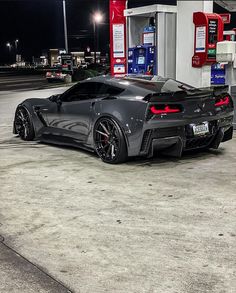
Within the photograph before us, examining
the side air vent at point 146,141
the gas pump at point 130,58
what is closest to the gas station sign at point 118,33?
the gas pump at point 130,58

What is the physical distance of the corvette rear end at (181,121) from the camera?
5965 millimetres

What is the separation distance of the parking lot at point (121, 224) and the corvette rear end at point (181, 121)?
319 millimetres

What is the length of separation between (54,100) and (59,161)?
4.83 feet

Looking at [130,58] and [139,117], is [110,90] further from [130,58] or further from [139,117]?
[130,58]

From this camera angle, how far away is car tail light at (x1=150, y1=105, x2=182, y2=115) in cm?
596

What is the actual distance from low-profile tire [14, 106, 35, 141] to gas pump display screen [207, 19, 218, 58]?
465cm

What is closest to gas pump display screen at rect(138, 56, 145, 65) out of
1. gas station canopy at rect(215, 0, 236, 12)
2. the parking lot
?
the parking lot

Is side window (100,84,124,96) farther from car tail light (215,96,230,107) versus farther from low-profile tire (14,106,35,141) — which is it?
low-profile tire (14,106,35,141)

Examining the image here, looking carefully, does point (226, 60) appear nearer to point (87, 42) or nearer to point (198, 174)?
point (198, 174)

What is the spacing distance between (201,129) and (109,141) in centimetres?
134

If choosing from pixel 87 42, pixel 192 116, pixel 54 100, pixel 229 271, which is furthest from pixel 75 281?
pixel 87 42

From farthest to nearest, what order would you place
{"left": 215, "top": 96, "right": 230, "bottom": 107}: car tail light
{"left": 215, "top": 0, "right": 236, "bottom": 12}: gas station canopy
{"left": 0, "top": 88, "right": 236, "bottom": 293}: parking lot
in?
{"left": 215, "top": 0, "right": 236, "bottom": 12}: gas station canopy
{"left": 215, "top": 96, "right": 230, "bottom": 107}: car tail light
{"left": 0, "top": 88, "right": 236, "bottom": 293}: parking lot

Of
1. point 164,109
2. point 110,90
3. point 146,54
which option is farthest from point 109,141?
point 146,54

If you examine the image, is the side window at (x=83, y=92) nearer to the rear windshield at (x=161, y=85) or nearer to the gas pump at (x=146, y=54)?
the rear windshield at (x=161, y=85)
